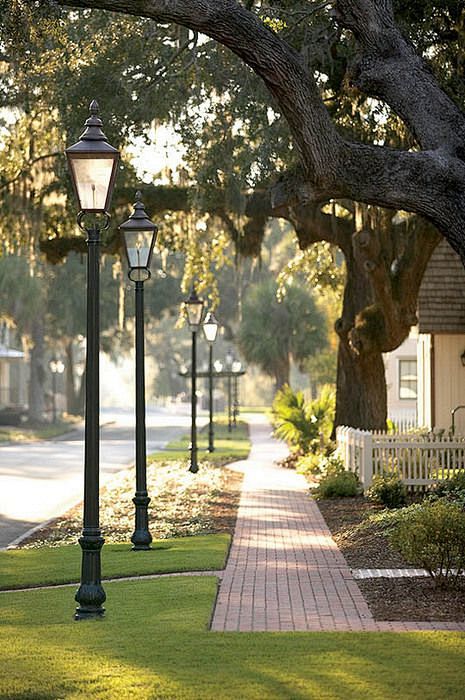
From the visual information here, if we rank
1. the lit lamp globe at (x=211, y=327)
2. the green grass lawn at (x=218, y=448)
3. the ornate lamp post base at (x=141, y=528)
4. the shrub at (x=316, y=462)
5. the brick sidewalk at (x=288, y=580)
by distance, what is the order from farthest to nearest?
the green grass lawn at (x=218, y=448), the lit lamp globe at (x=211, y=327), the shrub at (x=316, y=462), the ornate lamp post base at (x=141, y=528), the brick sidewalk at (x=288, y=580)

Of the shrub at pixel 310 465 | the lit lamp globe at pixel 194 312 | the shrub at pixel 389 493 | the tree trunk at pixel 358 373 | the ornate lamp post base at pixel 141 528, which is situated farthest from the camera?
the lit lamp globe at pixel 194 312

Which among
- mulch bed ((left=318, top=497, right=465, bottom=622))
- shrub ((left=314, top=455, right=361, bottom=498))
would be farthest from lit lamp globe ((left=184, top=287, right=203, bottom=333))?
mulch bed ((left=318, top=497, right=465, bottom=622))

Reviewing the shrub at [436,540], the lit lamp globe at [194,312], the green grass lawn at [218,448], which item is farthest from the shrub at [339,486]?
the green grass lawn at [218,448]

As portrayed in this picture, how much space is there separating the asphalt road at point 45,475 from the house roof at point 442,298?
7.40 m

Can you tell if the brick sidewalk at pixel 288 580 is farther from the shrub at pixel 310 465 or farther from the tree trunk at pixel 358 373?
the shrub at pixel 310 465

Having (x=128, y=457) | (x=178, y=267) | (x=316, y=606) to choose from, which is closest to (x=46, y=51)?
(x=316, y=606)

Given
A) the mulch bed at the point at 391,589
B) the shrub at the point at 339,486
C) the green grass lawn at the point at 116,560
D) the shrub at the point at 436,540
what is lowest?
the green grass lawn at the point at 116,560

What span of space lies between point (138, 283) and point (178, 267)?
194 ft

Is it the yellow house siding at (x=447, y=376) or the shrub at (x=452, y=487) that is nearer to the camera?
the shrub at (x=452, y=487)

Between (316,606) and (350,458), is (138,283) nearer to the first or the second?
(316,606)

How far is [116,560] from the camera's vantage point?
14.3 meters

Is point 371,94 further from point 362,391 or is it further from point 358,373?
point 362,391

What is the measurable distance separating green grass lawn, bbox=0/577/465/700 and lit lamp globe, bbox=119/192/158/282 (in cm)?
685

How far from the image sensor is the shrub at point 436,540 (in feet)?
36.1
